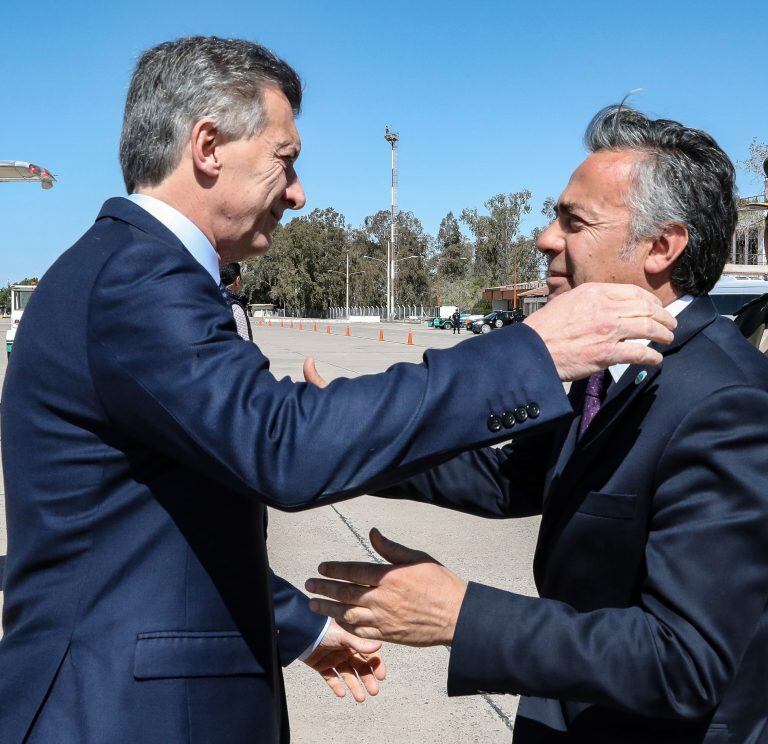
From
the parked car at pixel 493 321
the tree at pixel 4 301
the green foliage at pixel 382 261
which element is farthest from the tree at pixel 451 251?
the tree at pixel 4 301

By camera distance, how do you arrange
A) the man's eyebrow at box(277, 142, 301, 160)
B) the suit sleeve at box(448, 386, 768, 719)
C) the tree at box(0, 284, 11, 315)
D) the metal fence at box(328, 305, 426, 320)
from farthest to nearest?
the tree at box(0, 284, 11, 315) → the metal fence at box(328, 305, 426, 320) → the man's eyebrow at box(277, 142, 301, 160) → the suit sleeve at box(448, 386, 768, 719)

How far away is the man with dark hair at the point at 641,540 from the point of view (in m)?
1.42

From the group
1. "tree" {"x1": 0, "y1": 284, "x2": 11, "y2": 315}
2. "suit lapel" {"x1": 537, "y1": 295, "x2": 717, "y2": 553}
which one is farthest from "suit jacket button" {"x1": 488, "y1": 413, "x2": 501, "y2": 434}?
"tree" {"x1": 0, "y1": 284, "x2": 11, "y2": 315}

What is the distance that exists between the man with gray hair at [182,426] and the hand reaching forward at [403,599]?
161mm

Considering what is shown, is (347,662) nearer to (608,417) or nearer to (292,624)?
(292,624)

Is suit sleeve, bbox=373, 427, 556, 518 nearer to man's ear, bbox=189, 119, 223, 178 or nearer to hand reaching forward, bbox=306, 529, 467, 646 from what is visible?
hand reaching forward, bbox=306, 529, 467, 646

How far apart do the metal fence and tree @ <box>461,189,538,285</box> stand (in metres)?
8.15

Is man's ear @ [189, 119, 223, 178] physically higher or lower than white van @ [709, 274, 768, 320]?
higher

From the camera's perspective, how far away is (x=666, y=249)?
1.77 metres

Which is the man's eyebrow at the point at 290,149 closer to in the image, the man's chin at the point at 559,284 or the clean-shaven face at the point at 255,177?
the clean-shaven face at the point at 255,177

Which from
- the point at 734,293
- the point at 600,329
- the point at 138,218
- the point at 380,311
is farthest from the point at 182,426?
the point at 380,311

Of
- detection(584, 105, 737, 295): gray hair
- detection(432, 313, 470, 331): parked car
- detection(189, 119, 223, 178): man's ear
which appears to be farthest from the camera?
detection(432, 313, 470, 331): parked car

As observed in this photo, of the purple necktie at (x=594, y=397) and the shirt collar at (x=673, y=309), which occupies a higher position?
the shirt collar at (x=673, y=309)

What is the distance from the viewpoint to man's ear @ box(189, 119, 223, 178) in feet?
4.95
